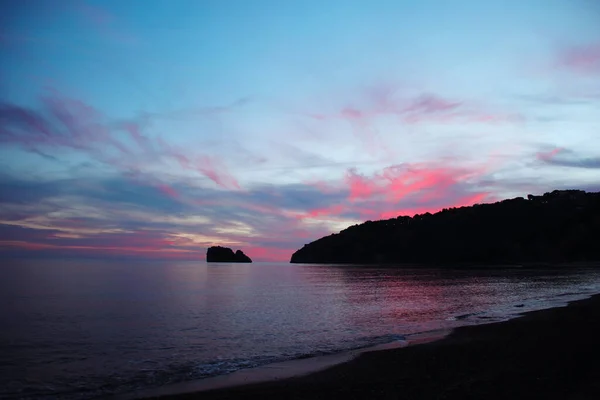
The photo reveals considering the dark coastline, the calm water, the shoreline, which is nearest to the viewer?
the dark coastline

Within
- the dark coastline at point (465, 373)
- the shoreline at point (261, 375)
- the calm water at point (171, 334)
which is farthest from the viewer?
the calm water at point (171, 334)

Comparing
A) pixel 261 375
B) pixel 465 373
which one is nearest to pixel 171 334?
pixel 261 375

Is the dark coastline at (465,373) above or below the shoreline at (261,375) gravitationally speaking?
above

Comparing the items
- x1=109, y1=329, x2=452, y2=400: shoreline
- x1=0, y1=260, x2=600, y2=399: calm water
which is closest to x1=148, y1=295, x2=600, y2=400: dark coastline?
x1=109, y1=329, x2=452, y2=400: shoreline

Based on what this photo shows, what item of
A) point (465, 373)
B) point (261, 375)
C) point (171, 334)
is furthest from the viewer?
point (171, 334)

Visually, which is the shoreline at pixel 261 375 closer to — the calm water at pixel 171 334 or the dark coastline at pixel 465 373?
the dark coastline at pixel 465 373

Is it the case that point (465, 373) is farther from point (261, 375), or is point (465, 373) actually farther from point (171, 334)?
point (171, 334)

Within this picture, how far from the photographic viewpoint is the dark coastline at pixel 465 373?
12.4 metres

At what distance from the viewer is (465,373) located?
48.3 feet

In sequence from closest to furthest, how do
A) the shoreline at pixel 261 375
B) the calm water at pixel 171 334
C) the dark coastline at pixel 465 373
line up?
the dark coastline at pixel 465 373
the shoreline at pixel 261 375
the calm water at pixel 171 334

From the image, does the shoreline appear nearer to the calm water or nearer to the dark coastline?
the dark coastline

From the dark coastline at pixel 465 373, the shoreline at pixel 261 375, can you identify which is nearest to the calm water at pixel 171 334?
the shoreline at pixel 261 375

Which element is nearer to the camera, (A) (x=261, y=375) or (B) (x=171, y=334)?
(A) (x=261, y=375)

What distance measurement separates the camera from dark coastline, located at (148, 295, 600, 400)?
1241cm
